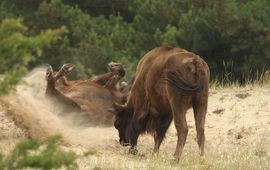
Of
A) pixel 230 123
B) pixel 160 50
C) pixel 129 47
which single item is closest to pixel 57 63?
pixel 129 47

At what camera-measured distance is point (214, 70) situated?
2684 centimetres

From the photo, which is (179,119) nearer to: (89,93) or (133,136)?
(133,136)

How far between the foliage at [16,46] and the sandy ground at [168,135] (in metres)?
3.66

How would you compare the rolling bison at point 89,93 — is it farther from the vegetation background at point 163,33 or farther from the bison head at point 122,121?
the vegetation background at point 163,33

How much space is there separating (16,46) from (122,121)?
23.9ft

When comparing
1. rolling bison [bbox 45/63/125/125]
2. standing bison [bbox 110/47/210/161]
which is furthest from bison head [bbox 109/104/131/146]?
rolling bison [bbox 45/63/125/125]

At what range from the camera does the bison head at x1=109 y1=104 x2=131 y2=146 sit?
13.6m

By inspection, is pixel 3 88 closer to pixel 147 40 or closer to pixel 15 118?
pixel 15 118

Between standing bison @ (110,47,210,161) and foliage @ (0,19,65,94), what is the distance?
494 cm

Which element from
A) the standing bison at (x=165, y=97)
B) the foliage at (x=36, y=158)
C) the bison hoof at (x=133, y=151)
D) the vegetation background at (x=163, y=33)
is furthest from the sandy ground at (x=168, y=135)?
the vegetation background at (x=163, y=33)

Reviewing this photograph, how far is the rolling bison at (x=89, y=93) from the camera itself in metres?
14.9

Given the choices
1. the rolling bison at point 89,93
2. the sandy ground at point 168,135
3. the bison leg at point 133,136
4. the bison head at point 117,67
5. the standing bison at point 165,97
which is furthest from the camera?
the bison head at point 117,67

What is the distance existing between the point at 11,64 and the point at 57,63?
19.6m

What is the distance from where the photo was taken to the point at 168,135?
577 inches
